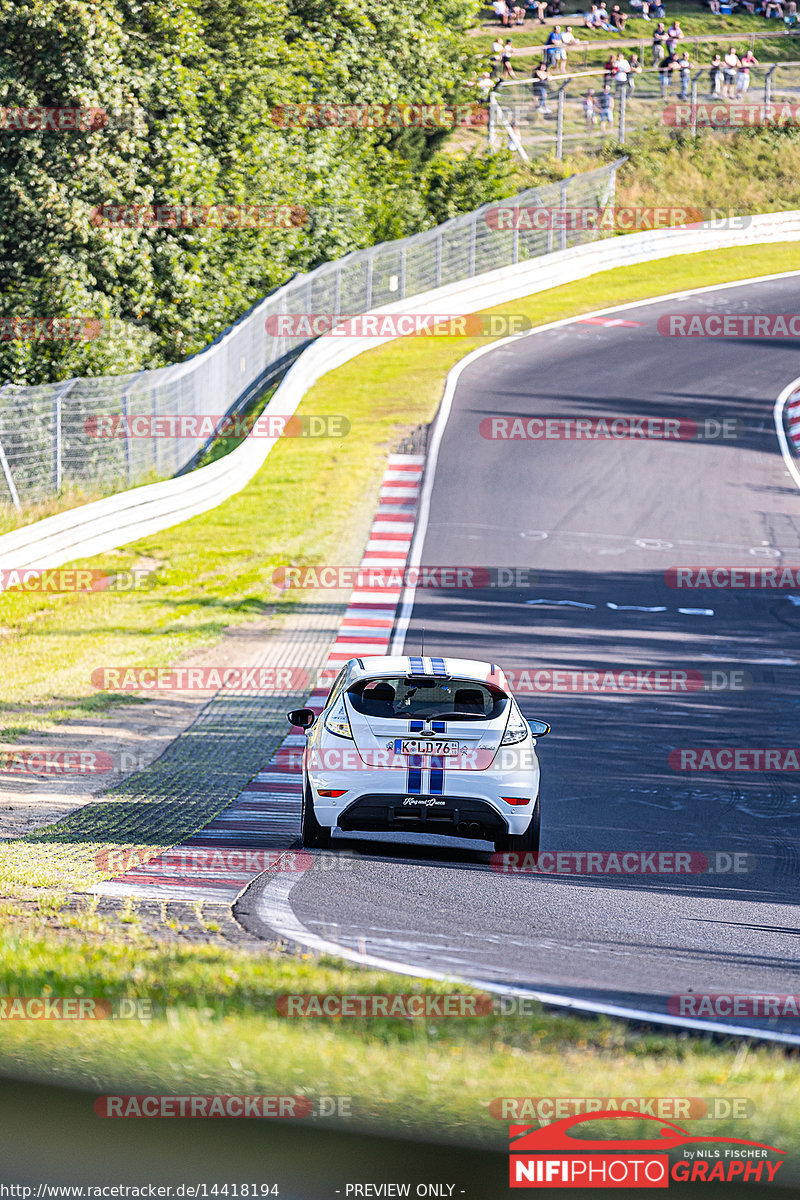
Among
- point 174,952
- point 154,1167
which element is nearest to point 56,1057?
point 154,1167

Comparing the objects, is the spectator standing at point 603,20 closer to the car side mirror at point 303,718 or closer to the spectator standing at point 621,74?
the spectator standing at point 621,74

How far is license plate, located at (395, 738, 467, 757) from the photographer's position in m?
9.87

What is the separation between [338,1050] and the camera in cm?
531

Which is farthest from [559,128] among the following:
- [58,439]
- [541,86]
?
[58,439]

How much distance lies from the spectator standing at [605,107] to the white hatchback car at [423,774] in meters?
48.4

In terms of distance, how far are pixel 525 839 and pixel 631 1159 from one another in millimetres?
6004

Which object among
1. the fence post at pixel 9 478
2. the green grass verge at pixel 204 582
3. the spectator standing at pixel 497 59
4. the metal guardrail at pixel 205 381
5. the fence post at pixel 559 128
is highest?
the spectator standing at pixel 497 59

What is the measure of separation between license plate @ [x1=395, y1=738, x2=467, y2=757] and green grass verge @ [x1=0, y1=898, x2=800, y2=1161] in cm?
271

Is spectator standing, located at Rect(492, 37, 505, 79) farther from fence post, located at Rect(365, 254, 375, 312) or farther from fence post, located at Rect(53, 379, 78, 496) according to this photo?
fence post, located at Rect(53, 379, 78, 496)

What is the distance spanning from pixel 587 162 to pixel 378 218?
389 inches

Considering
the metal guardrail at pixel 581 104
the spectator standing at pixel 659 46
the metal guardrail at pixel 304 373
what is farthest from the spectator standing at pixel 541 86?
the metal guardrail at pixel 304 373

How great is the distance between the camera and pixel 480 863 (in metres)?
10.4

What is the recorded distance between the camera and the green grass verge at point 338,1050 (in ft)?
14.7

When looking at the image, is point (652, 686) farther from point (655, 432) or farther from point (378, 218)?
point (378, 218)
